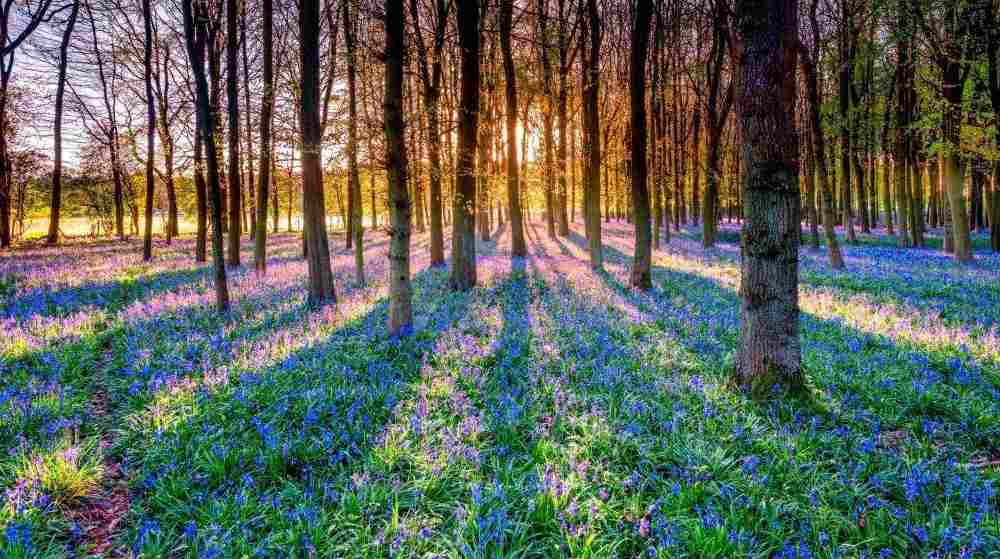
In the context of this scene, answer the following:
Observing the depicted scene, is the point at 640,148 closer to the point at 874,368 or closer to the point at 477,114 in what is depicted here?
the point at 477,114

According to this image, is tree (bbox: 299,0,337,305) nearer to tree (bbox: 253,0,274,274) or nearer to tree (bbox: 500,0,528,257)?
tree (bbox: 253,0,274,274)

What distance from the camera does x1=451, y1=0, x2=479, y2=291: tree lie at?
1175 cm

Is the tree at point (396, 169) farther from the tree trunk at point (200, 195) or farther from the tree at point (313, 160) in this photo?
the tree trunk at point (200, 195)

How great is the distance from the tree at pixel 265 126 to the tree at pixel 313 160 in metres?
1.88

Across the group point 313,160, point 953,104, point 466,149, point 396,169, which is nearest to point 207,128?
point 313,160

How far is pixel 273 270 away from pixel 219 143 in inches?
209

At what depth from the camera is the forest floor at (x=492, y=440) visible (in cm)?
303

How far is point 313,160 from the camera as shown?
11422 millimetres

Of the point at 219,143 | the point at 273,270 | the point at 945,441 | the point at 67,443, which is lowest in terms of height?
the point at 945,441

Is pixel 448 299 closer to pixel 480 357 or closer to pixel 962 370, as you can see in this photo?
pixel 480 357

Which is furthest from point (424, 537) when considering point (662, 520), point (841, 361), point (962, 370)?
point (962, 370)

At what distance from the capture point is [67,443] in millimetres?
3967

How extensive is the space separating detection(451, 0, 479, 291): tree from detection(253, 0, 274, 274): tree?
17.1ft

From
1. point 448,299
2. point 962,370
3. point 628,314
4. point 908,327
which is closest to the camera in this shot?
point 962,370
